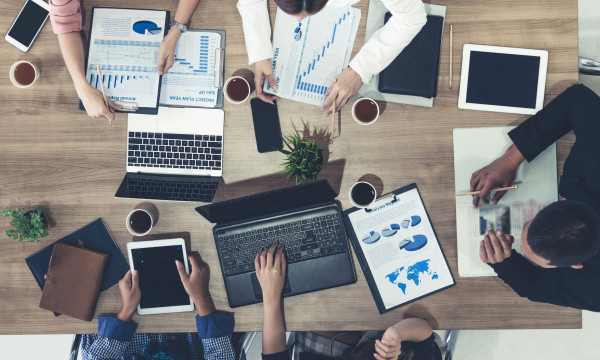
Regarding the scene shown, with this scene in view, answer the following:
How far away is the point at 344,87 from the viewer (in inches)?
54.6

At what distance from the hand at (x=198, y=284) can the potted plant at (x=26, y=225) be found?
Result: 0.51 m

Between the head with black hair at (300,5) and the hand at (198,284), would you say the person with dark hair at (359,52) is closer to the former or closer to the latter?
the head with black hair at (300,5)

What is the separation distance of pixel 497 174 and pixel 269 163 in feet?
2.62

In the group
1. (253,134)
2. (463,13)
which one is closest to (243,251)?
(253,134)

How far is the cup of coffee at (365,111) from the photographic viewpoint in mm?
1414

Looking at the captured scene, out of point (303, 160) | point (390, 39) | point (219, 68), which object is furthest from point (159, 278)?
point (390, 39)

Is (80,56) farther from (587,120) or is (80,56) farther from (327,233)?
(587,120)

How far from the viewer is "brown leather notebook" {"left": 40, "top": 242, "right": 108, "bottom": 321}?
1450 millimetres

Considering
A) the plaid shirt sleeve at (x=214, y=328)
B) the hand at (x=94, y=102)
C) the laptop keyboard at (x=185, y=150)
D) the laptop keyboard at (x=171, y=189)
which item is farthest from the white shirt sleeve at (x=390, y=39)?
the plaid shirt sleeve at (x=214, y=328)

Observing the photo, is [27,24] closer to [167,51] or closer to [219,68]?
[167,51]

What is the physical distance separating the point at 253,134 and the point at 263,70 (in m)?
0.23

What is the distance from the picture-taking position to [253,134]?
147 centimetres

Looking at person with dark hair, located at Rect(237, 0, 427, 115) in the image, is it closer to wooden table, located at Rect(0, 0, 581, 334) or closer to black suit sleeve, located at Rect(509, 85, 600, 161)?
wooden table, located at Rect(0, 0, 581, 334)

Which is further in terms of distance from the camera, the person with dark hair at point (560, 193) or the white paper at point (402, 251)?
the white paper at point (402, 251)
